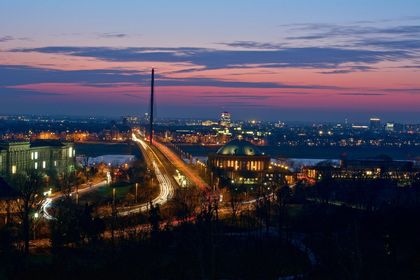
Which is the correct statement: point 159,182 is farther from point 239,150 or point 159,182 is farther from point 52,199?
point 239,150

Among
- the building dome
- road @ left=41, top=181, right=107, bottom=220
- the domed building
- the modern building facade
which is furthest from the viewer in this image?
the building dome

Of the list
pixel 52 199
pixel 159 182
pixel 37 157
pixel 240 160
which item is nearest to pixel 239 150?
pixel 240 160

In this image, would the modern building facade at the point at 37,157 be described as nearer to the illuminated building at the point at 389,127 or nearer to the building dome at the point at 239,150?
the building dome at the point at 239,150

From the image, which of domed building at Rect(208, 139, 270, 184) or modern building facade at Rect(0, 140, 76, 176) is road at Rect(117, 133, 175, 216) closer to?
domed building at Rect(208, 139, 270, 184)

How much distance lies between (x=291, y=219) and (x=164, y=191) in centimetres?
965

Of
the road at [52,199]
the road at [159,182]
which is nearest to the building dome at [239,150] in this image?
the road at [159,182]

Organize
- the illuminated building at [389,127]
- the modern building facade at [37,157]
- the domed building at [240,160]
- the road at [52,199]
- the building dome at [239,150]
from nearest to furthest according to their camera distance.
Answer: the road at [52,199] → the modern building facade at [37,157] → the domed building at [240,160] → the building dome at [239,150] → the illuminated building at [389,127]

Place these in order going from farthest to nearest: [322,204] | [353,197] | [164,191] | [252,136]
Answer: [252,136]
[164,191]
[353,197]
[322,204]

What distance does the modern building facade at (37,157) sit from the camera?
3875cm

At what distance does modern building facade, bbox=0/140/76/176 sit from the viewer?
127 feet

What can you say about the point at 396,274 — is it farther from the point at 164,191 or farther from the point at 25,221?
the point at 164,191

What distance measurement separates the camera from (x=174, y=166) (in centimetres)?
4888

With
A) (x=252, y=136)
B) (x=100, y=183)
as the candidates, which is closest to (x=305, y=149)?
(x=252, y=136)

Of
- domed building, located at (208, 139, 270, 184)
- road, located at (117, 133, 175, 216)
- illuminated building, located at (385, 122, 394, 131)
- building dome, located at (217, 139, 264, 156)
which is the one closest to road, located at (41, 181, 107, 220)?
road, located at (117, 133, 175, 216)
